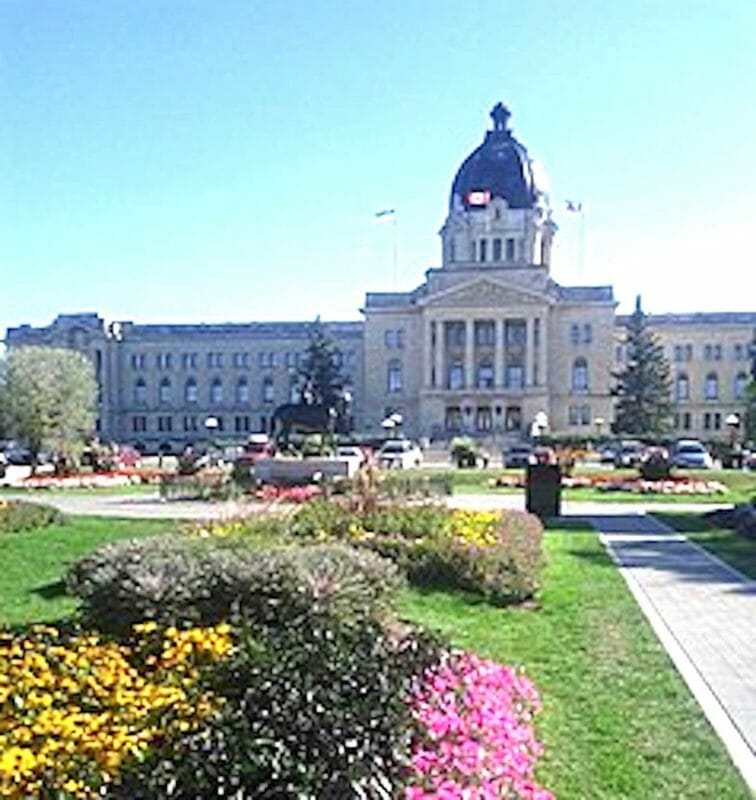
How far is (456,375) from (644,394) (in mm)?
23655

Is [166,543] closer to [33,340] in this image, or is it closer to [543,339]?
[543,339]

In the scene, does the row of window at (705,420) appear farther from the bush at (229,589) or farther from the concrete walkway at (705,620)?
the bush at (229,589)

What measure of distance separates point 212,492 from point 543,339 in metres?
73.8

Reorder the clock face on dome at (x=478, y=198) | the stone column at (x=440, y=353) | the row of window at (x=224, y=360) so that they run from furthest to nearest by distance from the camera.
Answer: the row of window at (x=224, y=360) → the stone column at (x=440, y=353) → the clock face on dome at (x=478, y=198)

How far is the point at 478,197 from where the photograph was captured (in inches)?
3748

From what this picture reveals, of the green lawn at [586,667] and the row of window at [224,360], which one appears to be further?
the row of window at [224,360]

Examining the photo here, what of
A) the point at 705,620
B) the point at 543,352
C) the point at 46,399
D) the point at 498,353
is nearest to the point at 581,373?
the point at 543,352

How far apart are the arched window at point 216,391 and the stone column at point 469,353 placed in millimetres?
28054

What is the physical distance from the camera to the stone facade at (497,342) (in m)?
100

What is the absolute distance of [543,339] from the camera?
100 meters

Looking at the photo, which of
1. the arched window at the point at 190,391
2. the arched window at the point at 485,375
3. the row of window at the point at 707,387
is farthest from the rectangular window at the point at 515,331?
the arched window at the point at 190,391

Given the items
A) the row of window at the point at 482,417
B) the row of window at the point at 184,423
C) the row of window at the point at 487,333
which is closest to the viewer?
the row of window at the point at 482,417

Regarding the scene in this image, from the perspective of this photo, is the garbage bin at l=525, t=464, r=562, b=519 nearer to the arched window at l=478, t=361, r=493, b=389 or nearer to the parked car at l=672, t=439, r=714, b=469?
the parked car at l=672, t=439, r=714, b=469

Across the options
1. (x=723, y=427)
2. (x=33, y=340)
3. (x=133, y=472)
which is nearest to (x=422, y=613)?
(x=133, y=472)
